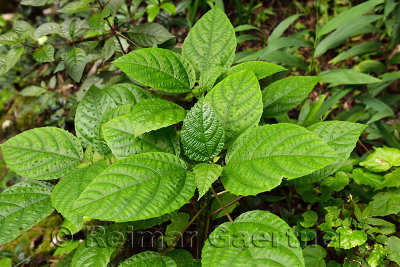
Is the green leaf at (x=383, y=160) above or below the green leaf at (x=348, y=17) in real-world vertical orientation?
below

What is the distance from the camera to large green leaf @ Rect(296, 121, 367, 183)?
1.00m

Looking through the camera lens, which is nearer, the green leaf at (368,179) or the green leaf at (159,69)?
the green leaf at (159,69)

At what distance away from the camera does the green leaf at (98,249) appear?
1.02m

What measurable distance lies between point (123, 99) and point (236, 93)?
49 centimetres

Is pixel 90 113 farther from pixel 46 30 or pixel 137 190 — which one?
pixel 46 30

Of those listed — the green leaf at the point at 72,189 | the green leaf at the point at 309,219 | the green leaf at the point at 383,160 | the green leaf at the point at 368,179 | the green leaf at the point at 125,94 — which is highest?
the green leaf at the point at 125,94

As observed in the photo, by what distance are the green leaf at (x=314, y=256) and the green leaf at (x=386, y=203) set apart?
0.94 feet

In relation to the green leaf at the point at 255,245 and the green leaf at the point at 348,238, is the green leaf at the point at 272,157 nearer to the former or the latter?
the green leaf at the point at 255,245

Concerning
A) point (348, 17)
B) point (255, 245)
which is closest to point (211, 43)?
point (255, 245)

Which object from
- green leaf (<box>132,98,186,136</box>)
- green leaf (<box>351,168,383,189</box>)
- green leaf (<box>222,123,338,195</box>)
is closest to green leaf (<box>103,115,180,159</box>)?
green leaf (<box>132,98,186,136</box>)

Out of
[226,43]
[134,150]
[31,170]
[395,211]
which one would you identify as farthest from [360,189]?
[31,170]

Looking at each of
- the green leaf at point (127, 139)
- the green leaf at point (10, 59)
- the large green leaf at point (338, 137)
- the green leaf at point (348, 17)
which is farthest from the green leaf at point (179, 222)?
the green leaf at point (348, 17)

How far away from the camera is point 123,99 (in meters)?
1.17

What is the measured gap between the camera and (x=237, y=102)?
3.15 feet
